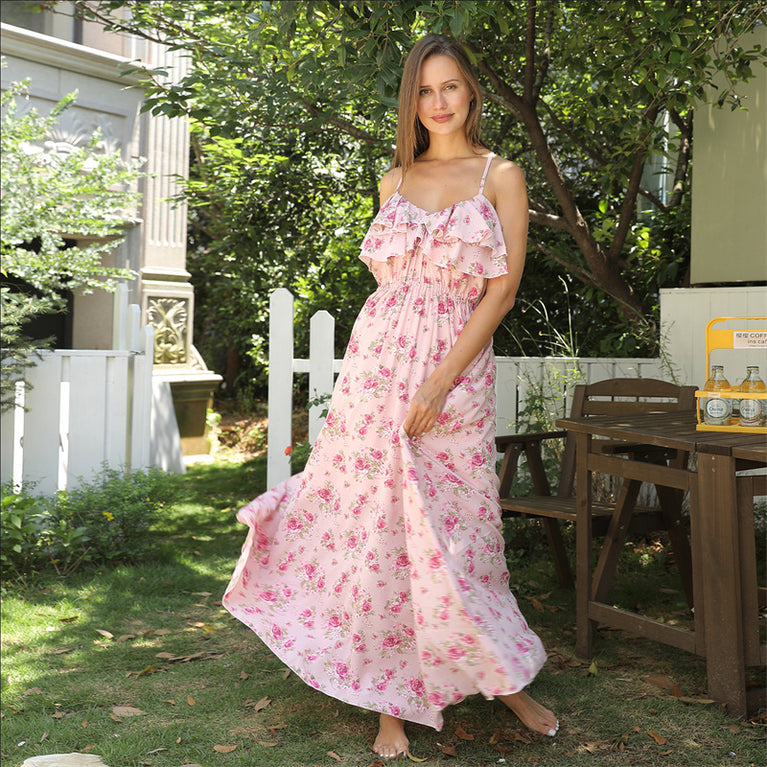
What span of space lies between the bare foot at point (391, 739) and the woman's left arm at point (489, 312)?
0.85m

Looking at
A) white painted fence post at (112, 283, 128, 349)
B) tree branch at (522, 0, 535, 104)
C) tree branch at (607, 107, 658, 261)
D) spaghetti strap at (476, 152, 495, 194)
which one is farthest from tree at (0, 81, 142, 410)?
tree branch at (607, 107, 658, 261)

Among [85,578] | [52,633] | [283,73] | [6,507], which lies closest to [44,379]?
[6,507]

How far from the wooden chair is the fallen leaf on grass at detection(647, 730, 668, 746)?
64cm

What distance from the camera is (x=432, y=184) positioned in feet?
8.66

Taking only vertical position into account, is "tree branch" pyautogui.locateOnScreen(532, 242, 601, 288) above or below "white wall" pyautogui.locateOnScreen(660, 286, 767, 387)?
above

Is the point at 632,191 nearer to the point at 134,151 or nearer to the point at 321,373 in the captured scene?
the point at 321,373

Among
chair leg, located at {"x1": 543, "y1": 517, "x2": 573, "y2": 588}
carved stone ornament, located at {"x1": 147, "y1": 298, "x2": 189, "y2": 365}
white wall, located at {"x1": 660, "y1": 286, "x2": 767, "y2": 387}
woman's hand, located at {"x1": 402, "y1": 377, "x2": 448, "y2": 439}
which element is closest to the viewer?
woman's hand, located at {"x1": 402, "y1": 377, "x2": 448, "y2": 439}

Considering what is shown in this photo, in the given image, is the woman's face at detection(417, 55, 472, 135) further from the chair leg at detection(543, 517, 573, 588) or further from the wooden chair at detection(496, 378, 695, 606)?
the chair leg at detection(543, 517, 573, 588)

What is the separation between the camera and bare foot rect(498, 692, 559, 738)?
2570 mm

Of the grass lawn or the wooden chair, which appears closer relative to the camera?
the grass lawn

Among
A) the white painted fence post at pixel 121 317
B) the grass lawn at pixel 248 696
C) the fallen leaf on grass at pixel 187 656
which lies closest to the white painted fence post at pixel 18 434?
the grass lawn at pixel 248 696

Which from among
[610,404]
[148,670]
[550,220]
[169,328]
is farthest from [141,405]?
[610,404]

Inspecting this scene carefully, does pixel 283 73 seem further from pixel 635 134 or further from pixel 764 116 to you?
pixel 764 116

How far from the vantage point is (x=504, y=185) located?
2.56 metres
